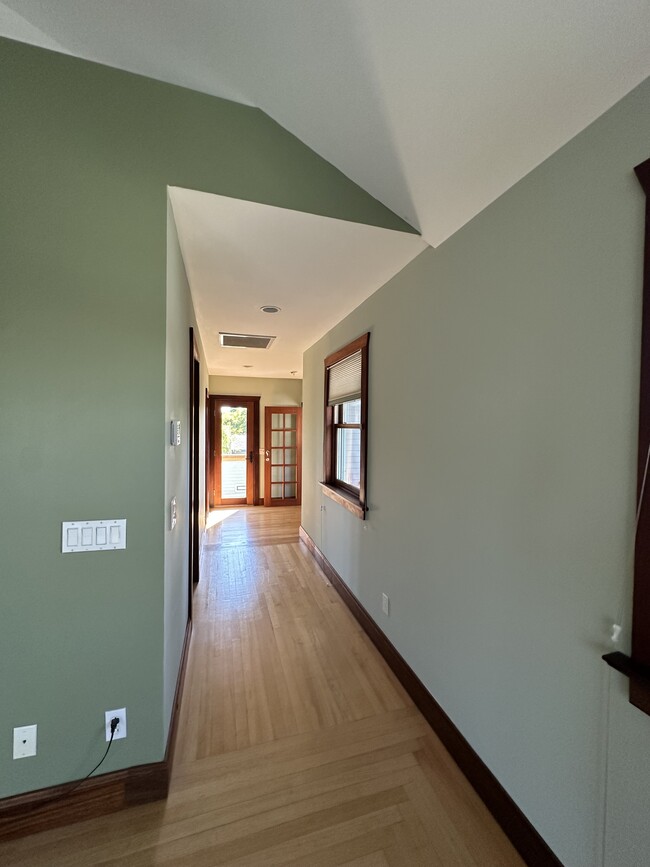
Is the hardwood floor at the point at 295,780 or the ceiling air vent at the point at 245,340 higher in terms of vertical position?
the ceiling air vent at the point at 245,340

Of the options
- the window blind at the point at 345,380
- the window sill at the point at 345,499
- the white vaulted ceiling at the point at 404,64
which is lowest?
the window sill at the point at 345,499

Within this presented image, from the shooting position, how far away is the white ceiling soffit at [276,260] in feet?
5.22

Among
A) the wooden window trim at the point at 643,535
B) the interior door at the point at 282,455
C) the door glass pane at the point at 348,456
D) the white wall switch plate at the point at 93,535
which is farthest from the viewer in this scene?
the interior door at the point at 282,455

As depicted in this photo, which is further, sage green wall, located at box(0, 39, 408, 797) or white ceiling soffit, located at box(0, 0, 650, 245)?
sage green wall, located at box(0, 39, 408, 797)

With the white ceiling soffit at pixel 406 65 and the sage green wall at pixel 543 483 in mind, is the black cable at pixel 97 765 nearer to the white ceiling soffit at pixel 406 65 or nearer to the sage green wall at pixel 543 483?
the sage green wall at pixel 543 483

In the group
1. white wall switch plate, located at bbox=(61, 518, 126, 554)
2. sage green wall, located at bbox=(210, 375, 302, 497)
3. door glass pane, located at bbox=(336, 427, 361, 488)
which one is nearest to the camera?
white wall switch plate, located at bbox=(61, 518, 126, 554)

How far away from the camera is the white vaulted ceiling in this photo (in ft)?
3.06

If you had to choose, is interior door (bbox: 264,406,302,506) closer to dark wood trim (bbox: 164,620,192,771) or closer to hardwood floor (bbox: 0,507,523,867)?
hardwood floor (bbox: 0,507,523,867)

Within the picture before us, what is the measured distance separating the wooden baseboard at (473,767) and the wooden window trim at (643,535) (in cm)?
73

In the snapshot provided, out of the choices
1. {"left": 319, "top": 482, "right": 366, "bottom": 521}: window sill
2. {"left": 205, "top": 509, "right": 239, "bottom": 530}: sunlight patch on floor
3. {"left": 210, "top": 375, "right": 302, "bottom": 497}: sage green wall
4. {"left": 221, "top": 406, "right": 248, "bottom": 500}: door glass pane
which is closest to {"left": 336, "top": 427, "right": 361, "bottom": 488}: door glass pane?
{"left": 319, "top": 482, "right": 366, "bottom": 521}: window sill

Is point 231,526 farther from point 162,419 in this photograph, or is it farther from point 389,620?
point 162,419

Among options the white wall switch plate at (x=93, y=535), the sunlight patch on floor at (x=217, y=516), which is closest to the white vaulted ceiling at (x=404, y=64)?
the white wall switch plate at (x=93, y=535)

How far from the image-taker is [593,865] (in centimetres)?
100

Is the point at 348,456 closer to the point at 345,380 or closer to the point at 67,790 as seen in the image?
the point at 345,380
